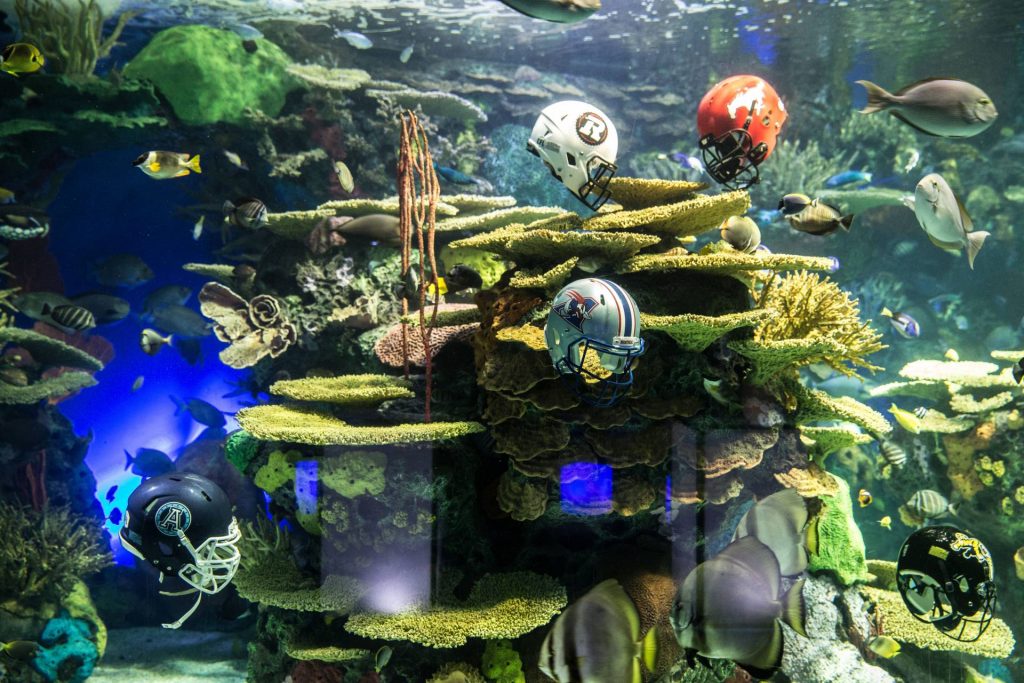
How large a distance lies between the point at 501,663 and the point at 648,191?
3.01 metres

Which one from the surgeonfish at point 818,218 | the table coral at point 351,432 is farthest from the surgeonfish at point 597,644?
the surgeonfish at point 818,218

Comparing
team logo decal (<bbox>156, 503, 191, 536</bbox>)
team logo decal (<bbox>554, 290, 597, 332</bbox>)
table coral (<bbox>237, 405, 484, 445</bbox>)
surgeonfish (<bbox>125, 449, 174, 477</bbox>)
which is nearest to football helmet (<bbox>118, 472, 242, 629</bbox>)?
team logo decal (<bbox>156, 503, 191, 536</bbox>)

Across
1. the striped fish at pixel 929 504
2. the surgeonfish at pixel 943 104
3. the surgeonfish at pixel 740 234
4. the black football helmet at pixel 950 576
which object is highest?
the surgeonfish at pixel 943 104

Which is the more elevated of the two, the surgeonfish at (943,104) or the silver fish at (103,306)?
the surgeonfish at (943,104)

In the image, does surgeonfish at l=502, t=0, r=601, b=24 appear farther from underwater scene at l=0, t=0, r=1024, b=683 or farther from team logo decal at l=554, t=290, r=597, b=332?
team logo decal at l=554, t=290, r=597, b=332

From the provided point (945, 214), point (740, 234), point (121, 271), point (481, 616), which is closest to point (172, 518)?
point (481, 616)

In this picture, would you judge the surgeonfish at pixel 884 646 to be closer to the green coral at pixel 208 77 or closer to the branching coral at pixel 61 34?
the green coral at pixel 208 77

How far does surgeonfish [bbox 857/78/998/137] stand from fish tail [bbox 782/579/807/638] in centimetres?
265

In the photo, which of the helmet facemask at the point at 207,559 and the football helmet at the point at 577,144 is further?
the football helmet at the point at 577,144

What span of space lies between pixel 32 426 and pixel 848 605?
8703 mm

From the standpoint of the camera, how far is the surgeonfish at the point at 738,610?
2330 millimetres

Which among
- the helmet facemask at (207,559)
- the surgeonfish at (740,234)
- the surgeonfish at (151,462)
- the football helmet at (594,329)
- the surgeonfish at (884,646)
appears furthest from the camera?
the surgeonfish at (151,462)

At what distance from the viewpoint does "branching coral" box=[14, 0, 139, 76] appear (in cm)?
752

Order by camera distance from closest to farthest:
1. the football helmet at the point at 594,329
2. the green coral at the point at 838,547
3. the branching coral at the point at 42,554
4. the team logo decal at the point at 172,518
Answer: the football helmet at the point at 594,329
the team logo decal at the point at 172,518
the green coral at the point at 838,547
the branching coral at the point at 42,554
